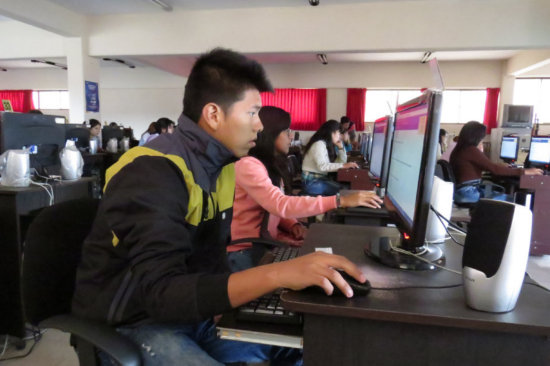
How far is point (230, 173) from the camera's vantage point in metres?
1.12

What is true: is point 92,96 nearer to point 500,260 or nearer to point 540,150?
point 540,150

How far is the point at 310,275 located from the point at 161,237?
276 millimetres

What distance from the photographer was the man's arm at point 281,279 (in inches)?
26.4

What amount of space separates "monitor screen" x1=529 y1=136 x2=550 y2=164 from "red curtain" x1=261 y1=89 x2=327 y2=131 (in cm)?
532

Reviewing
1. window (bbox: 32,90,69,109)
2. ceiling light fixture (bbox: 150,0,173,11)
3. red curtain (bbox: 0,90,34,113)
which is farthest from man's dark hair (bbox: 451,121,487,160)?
red curtain (bbox: 0,90,34,113)

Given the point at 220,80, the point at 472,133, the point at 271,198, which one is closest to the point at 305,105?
the point at 472,133

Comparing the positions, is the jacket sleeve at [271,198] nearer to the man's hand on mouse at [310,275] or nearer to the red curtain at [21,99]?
the man's hand on mouse at [310,275]

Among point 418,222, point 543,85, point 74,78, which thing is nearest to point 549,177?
point 418,222

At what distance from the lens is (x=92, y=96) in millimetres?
5766

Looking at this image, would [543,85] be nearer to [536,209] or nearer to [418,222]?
[536,209]

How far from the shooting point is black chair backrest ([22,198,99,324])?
866 millimetres

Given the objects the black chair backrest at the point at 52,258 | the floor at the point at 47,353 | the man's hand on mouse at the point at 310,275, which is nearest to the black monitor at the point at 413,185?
the man's hand on mouse at the point at 310,275

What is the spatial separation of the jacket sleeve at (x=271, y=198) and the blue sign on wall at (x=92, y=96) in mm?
4983

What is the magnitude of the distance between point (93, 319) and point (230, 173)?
506 millimetres
